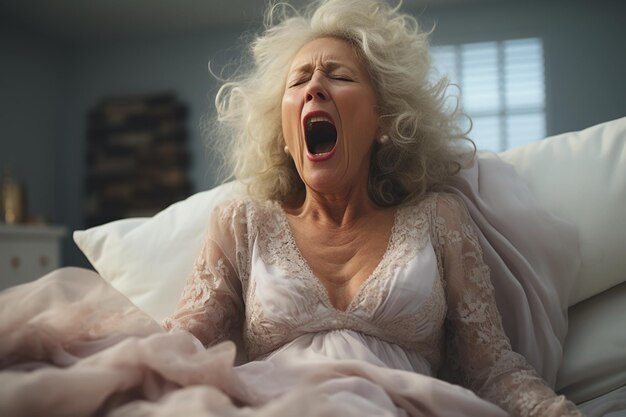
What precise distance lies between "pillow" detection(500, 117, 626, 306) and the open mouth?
40 centimetres

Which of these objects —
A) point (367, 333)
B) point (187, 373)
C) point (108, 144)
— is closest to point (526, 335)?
point (367, 333)

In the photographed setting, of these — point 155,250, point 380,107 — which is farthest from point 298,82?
point 155,250

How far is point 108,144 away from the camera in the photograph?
616 cm

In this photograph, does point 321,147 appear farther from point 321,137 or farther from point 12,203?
point 12,203

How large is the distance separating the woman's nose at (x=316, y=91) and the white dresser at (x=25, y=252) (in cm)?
303

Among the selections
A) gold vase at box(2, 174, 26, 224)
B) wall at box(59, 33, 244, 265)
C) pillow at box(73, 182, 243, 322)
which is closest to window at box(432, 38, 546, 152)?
wall at box(59, 33, 244, 265)

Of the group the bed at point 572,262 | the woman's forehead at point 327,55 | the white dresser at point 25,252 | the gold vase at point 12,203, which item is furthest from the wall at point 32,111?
the woman's forehead at point 327,55

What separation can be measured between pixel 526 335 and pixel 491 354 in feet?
0.42

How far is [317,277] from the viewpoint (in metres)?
1.23

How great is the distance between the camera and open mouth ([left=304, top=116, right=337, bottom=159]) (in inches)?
55.5

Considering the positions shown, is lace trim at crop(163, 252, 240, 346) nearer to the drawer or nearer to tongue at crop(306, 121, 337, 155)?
tongue at crop(306, 121, 337, 155)

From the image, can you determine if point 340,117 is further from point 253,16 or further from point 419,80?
point 253,16

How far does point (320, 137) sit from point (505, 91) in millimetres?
4247

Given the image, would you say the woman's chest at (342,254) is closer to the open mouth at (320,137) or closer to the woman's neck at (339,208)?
the woman's neck at (339,208)
